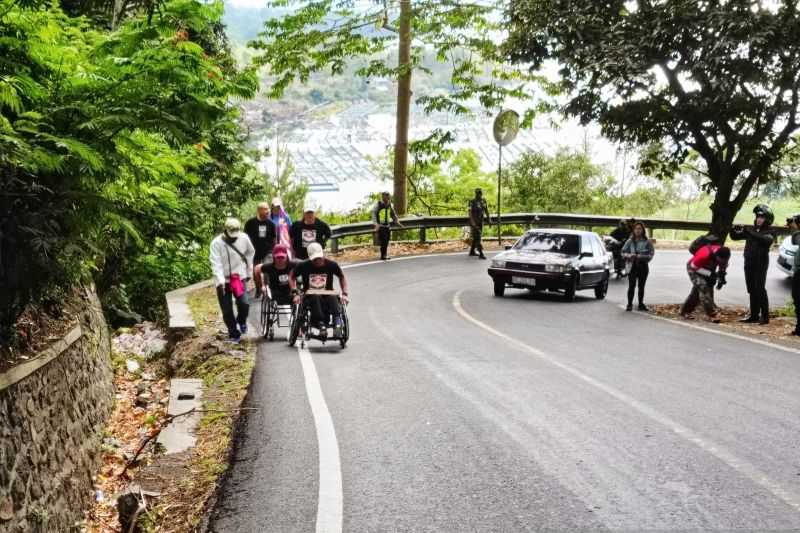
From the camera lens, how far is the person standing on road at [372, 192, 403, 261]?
23281 millimetres

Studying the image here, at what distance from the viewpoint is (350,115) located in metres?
121

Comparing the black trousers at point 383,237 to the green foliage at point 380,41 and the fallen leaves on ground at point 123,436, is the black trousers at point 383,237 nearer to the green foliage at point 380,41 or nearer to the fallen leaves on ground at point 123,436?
the green foliage at point 380,41

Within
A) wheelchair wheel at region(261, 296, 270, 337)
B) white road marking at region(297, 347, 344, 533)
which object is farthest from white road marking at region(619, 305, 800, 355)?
wheelchair wheel at region(261, 296, 270, 337)

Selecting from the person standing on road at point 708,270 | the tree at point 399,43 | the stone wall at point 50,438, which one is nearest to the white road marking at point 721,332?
the person standing on road at point 708,270

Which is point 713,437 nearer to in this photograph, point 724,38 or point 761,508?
point 761,508

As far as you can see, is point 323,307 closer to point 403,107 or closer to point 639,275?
point 639,275

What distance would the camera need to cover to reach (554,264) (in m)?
18.5

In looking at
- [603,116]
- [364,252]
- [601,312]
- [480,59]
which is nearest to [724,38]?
[603,116]

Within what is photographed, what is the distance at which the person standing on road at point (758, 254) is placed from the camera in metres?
14.3

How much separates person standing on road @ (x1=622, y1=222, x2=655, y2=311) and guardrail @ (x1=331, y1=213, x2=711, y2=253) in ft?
32.5

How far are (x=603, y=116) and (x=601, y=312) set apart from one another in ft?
13.1

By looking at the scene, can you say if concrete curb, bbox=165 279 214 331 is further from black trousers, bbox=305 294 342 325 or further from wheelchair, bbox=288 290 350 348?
black trousers, bbox=305 294 342 325

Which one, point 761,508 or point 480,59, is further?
point 480,59

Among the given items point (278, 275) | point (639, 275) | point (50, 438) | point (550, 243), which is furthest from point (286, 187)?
point (50, 438)
